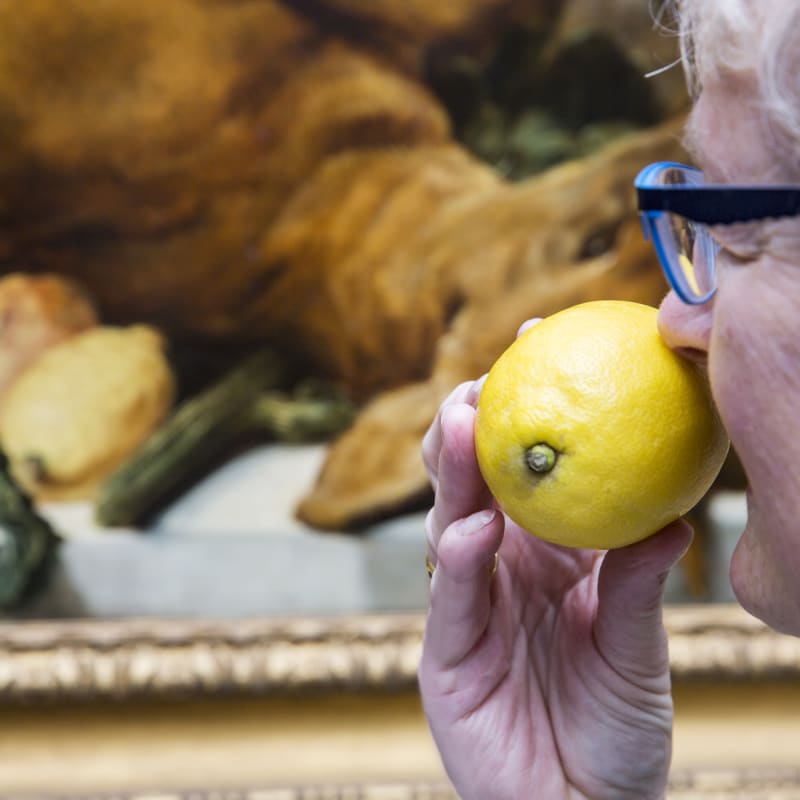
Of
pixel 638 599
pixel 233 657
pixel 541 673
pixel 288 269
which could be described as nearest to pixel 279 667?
pixel 233 657

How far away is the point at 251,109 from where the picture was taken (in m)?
1.34

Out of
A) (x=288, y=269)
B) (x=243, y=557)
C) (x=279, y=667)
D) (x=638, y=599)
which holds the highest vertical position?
(x=638, y=599)

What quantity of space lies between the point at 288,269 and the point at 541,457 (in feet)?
2.98

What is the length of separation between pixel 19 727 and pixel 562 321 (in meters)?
1.13

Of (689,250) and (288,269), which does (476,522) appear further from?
(288,269)

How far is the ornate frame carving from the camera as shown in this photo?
1.31m

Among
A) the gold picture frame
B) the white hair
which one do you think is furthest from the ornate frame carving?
the white hair

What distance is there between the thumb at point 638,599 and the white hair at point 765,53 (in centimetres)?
26

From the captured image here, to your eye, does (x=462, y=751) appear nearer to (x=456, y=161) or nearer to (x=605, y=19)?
(x=456, y=161)

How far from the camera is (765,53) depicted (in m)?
0.44

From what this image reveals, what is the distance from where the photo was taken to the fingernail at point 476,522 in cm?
62

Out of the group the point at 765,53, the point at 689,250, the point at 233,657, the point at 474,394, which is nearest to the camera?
the point at 765,53

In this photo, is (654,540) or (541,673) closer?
(654,540)

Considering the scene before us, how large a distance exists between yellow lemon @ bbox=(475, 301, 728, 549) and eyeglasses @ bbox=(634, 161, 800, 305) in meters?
0.05
